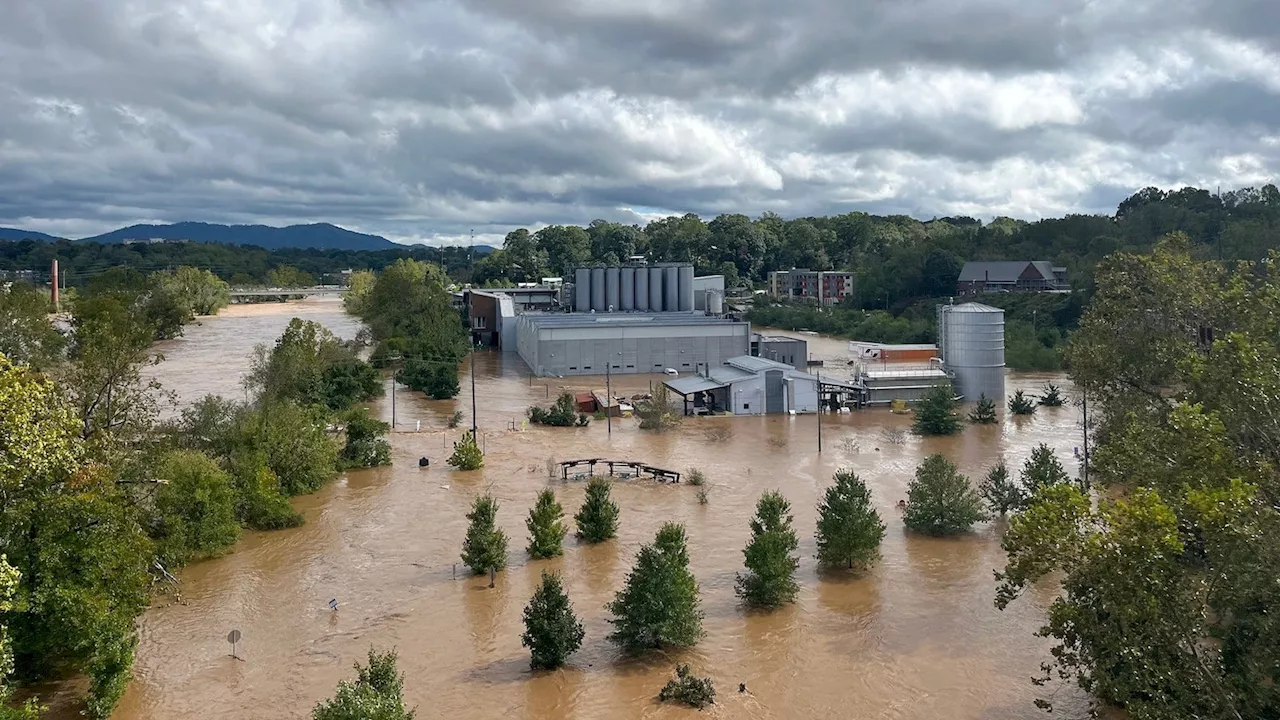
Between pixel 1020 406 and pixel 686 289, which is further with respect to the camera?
pixel 686 289

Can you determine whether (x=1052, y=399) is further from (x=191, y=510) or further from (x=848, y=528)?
(x=191, y=510)

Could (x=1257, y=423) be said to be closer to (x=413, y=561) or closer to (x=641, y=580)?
(x=641, y=580)

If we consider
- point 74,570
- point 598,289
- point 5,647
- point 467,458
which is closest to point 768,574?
point 74,570

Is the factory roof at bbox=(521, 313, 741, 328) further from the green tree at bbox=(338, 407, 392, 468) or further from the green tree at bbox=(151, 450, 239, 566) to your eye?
the green tree at bbox=(151, 450, 239, 566)

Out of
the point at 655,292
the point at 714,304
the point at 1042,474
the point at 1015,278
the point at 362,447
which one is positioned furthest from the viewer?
the point at 1015,278

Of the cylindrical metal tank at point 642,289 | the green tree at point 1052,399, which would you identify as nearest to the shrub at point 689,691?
the green tree at point 1052,399

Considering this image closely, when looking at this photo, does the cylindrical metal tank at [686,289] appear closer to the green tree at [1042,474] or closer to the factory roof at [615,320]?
the factory roof at [615,320]
